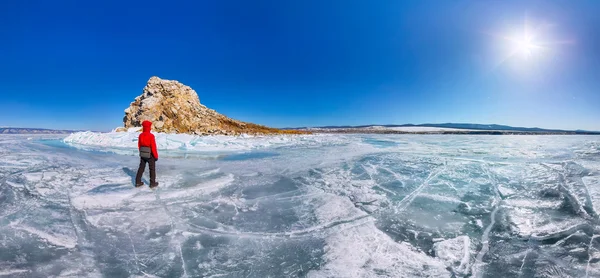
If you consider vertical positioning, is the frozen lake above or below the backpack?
below

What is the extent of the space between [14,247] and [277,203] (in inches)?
141

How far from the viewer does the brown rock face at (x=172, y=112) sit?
106 ft

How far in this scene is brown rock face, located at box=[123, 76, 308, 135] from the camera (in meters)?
32.4

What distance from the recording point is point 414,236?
11.9 feet

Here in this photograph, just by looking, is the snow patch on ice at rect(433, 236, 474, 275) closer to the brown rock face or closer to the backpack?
the backpack

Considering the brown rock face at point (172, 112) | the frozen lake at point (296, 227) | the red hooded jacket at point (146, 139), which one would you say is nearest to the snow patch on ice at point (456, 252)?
the frozen lake at point (296, 227)

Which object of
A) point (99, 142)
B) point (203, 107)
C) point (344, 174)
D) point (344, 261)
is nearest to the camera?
point (344, 261)

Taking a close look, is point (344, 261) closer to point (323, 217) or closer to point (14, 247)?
point (323, 217)

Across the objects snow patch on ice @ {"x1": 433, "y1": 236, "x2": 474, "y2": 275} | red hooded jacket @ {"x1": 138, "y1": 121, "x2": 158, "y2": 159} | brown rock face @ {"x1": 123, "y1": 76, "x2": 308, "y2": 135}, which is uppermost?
brown rock face @ {"x1": 123, "y1": 76, "x2": 308, "y2": 135}

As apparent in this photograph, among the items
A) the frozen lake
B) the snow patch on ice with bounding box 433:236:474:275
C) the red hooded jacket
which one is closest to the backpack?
the red hooded jacket

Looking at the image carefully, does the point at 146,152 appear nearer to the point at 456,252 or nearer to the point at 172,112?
the point at 456,252

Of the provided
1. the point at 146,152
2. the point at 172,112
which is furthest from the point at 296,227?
the point at 172,112

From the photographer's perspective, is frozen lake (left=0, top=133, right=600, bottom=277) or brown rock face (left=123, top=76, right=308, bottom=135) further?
brown rock face (left=123, top=76, right=308, bottom=135)

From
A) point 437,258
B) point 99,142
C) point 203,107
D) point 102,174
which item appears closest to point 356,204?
point 437,258
